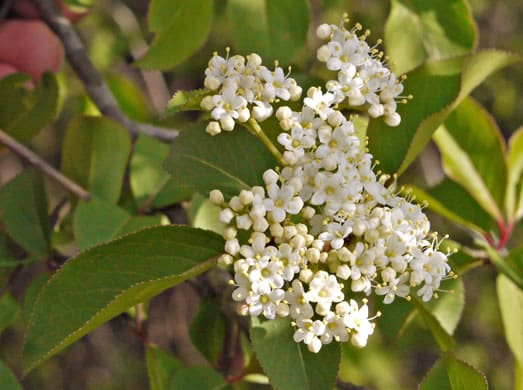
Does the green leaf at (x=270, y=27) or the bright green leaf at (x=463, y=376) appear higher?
the green leaf at (x=270, y=27)

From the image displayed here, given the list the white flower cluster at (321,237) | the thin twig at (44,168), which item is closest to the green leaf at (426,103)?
the white flower cluster at (321,237)

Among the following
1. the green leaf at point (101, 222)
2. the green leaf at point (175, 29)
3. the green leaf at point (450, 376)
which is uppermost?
the green leaf at point (175, 29)

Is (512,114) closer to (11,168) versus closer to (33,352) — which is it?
(11,168)

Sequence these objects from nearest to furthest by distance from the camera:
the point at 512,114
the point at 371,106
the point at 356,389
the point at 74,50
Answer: the point at 371,106
the point at 356,389
the point at 74,50
the point at 512,114

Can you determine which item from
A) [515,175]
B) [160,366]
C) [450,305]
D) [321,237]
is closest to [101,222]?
[160,366]

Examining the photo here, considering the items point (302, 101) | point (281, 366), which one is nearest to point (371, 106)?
point (302, 101)

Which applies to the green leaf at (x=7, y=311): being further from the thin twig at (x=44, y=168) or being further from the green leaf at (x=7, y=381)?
the thin twig at (x=44, y=168)
